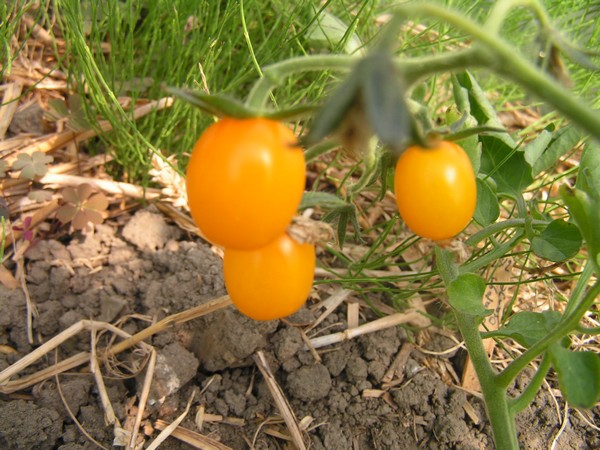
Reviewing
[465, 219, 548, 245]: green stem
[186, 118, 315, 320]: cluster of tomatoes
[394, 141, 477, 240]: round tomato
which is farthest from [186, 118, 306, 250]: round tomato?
[465, 219, 548, 245]: green stem

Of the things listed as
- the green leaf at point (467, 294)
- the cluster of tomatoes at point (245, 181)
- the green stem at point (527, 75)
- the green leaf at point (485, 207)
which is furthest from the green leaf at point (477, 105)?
the cluster of tomatoes at point (245, 181)

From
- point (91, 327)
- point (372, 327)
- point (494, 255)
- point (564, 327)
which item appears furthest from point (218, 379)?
point (564, 327)

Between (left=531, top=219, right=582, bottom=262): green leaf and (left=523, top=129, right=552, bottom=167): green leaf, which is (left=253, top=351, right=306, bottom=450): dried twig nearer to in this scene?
(left=531, top=219, right=582, bottom=262): green leaf

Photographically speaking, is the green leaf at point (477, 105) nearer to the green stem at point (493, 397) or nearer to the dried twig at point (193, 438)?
the green stem at point (493, 397)

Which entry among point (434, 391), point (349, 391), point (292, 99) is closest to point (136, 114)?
point (292, 99)

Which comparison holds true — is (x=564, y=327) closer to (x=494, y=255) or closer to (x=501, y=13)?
(x=494, y=255)

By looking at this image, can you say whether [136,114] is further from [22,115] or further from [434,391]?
[434,391]
